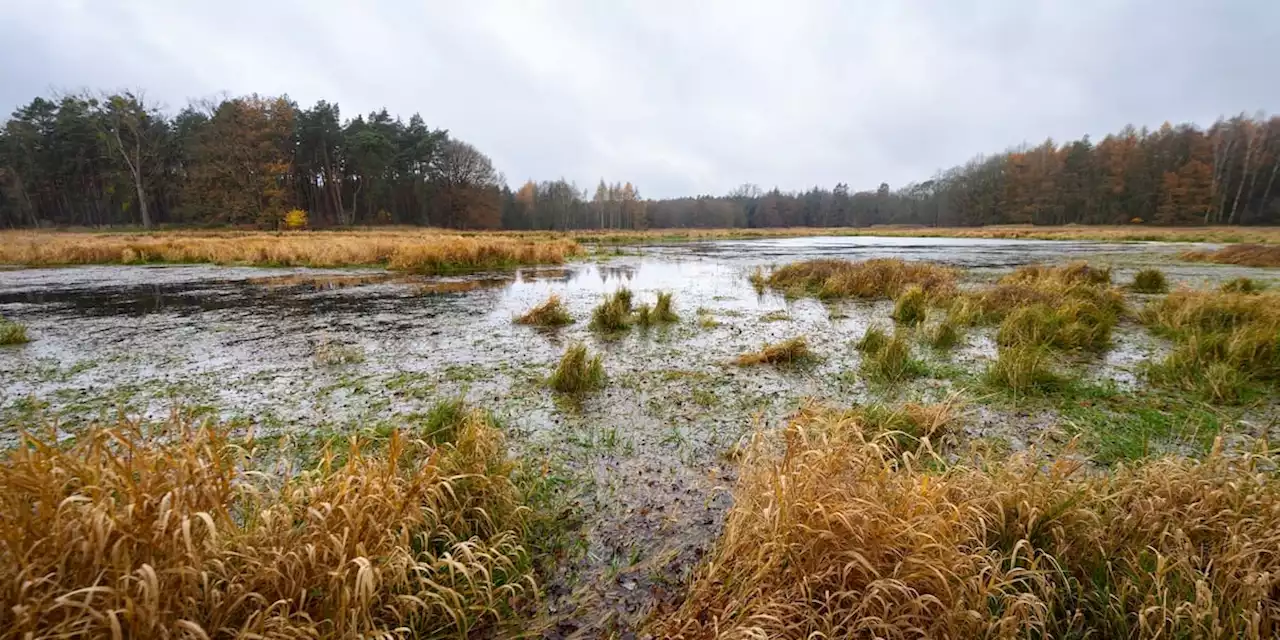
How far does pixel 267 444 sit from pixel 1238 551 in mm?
5952

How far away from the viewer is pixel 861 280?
40.4 feet

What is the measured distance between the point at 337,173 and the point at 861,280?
5941cm

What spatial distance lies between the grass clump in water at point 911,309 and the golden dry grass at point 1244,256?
19299 millimetres

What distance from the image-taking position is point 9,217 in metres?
50.8

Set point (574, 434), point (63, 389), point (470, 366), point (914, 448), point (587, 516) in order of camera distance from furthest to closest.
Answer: point (470, 366) < point (63, 389) < point (574, 434) < point (914, 448) < point (587, 516)

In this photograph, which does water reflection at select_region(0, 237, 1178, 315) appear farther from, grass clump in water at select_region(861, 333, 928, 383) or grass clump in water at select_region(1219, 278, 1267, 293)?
grass clump in water at select_region(1219, 278, 1267, 293)

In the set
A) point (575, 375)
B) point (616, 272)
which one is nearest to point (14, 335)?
point (575, 375)

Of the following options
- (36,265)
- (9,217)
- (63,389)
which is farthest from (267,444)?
(9,217)

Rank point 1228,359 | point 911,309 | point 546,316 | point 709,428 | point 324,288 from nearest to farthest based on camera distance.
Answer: point 709,428
point 1228,359
point 546,316
point 911,309
point 324,288

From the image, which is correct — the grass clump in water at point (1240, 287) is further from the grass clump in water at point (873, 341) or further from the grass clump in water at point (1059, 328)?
the grass clump in water at point (873, 341)

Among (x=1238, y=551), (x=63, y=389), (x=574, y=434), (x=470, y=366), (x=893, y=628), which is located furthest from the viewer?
(x=470, y=366)

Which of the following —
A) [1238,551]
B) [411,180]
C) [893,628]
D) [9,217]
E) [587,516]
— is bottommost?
[587,516]

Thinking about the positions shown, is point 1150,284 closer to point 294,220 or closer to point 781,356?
point 781,356

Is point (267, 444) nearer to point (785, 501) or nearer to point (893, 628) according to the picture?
point (785, 501)
